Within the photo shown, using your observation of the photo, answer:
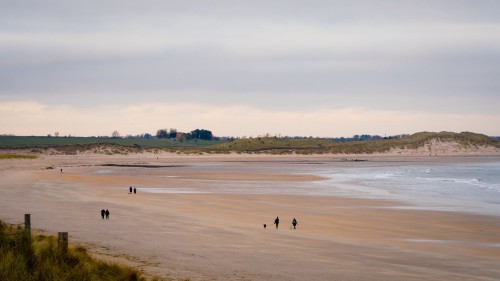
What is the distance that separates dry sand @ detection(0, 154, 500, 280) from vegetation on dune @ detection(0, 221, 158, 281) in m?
2.03

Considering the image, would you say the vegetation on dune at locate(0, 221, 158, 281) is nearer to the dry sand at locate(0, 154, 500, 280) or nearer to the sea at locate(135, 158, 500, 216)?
the dry sand at locate(0, 154, 500, 280)

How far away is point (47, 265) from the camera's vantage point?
16188 millimetres

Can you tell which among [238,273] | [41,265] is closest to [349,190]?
[238,273]

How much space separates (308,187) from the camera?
60.2m

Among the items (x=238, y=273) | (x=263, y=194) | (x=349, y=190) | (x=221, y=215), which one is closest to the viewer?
(x=238, y=273)

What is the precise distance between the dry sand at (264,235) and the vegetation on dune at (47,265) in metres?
2.03

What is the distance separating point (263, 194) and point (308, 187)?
9.10 metres

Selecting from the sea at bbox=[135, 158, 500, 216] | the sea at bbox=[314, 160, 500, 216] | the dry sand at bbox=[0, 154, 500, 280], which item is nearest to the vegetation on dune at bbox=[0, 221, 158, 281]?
the dry sand at bbox=[0, 154, 500, 280]

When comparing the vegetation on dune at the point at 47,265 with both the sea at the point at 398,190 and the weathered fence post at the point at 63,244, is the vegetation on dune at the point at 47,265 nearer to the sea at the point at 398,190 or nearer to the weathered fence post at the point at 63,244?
the weathered fence post at the point at 63,244

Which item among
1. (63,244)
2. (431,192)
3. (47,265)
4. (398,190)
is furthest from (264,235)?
(398,190)

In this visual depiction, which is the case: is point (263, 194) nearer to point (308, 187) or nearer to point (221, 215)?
point (308, 187)

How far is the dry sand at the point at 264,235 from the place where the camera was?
68.6 feet

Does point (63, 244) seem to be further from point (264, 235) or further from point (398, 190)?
point (398, 190)

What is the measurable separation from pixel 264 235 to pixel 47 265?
14117 millimetres
